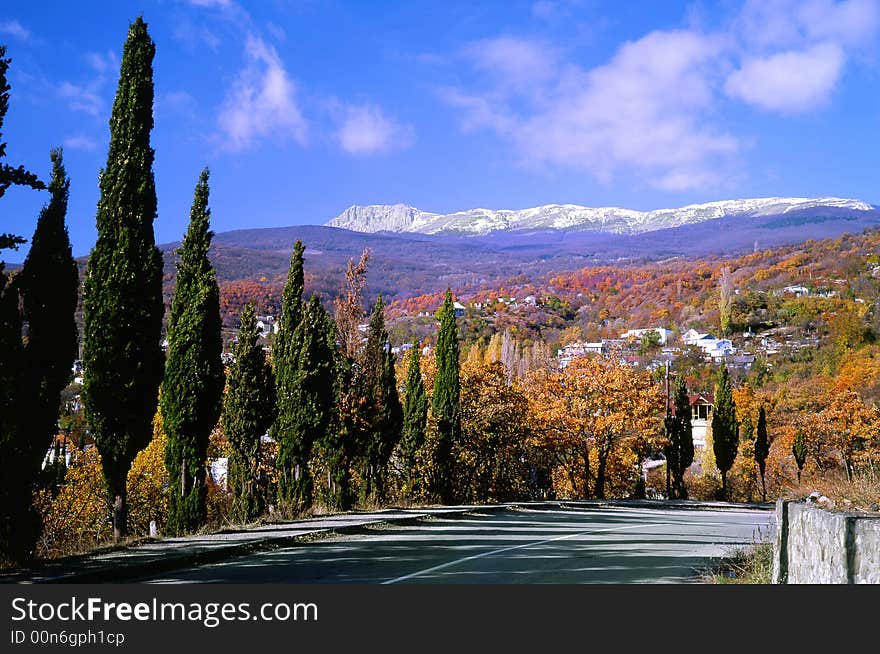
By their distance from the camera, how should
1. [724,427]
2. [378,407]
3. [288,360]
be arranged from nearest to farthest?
[288,360]
[378,407]
[724,427]

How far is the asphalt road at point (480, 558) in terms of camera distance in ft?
35.1

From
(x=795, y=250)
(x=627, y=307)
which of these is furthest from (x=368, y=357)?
(x=795, y=250)

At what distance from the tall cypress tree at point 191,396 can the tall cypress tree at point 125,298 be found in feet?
7.99

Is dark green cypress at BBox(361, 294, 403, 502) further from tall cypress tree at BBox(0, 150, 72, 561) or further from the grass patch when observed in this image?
the grass patch

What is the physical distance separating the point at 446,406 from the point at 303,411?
11713 millimetres

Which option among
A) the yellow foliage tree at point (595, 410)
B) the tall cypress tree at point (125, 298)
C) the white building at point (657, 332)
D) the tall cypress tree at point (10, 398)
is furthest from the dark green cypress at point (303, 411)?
the white building at point (657, 332)

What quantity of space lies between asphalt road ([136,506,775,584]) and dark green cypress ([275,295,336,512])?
4.67 meters

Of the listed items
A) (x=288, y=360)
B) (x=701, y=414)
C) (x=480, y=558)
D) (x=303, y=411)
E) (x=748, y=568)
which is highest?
(x=288, y=360)

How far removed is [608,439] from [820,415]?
21.0 metres

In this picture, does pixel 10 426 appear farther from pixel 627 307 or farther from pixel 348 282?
pixel 627 307

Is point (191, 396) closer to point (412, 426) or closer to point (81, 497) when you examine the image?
point (412, 426)

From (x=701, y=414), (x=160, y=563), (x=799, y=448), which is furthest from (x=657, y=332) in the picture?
(x=160, y=563)

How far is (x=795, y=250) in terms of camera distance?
530 ft

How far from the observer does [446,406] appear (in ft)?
114
